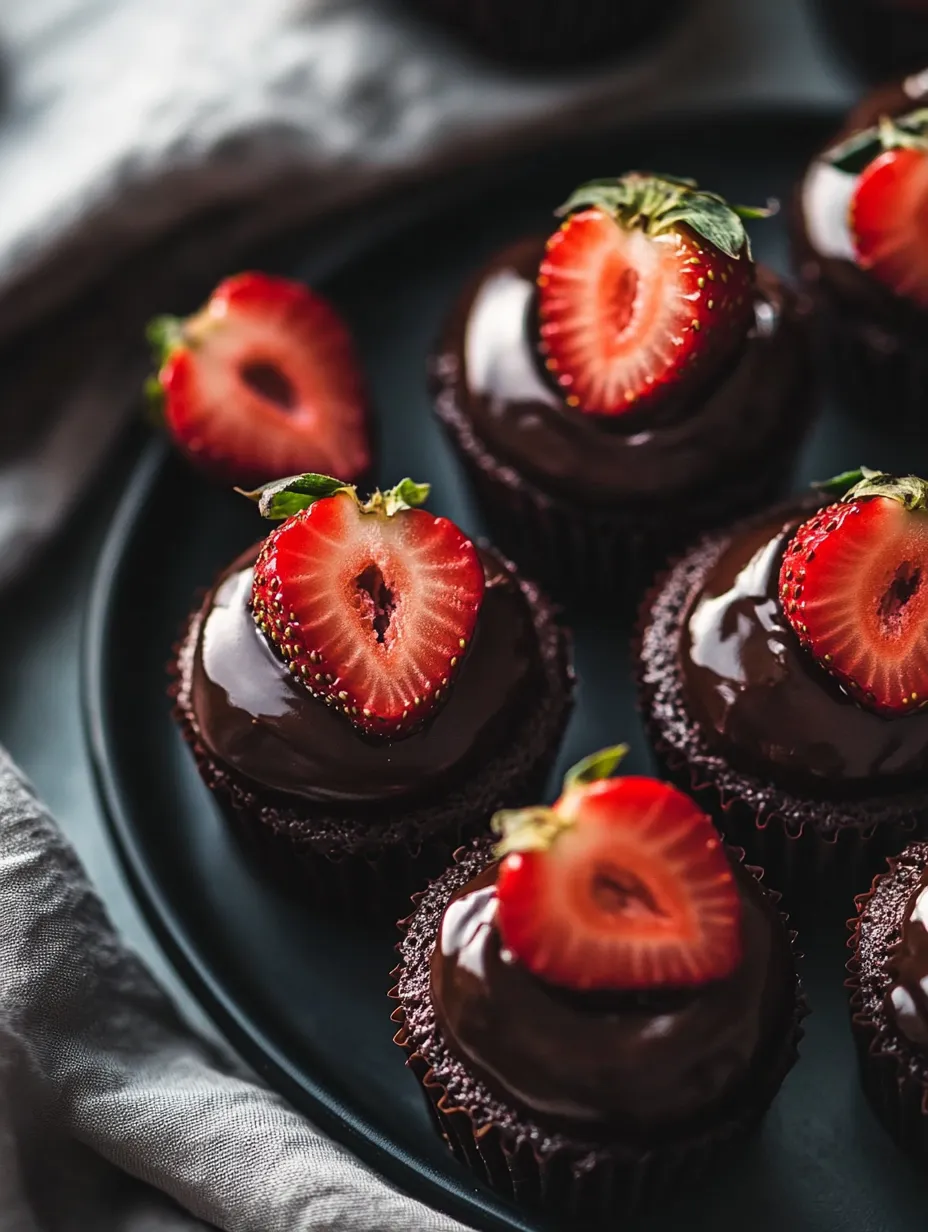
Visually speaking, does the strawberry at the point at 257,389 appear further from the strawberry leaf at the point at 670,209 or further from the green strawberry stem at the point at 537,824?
the green strawberry stem at the point at 537,824

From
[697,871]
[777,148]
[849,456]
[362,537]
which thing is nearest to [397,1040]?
[697,871]

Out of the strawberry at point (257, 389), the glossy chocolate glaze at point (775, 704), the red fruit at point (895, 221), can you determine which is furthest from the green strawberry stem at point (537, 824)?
the red fruit at point (895, 221)

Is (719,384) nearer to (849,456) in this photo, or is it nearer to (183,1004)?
(849,456)

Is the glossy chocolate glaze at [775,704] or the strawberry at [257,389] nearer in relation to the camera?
the glossy chocolate glaze at [775,704]

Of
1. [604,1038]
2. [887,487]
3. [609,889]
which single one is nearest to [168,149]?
[887,487]

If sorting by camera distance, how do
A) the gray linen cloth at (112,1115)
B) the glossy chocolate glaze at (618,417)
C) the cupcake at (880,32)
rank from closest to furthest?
the gray linen cloth at (112,1115) → the glossy chocolate glaze at (618,417) → the cupcake at (880,32)

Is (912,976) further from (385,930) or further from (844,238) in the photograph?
(844,238)
